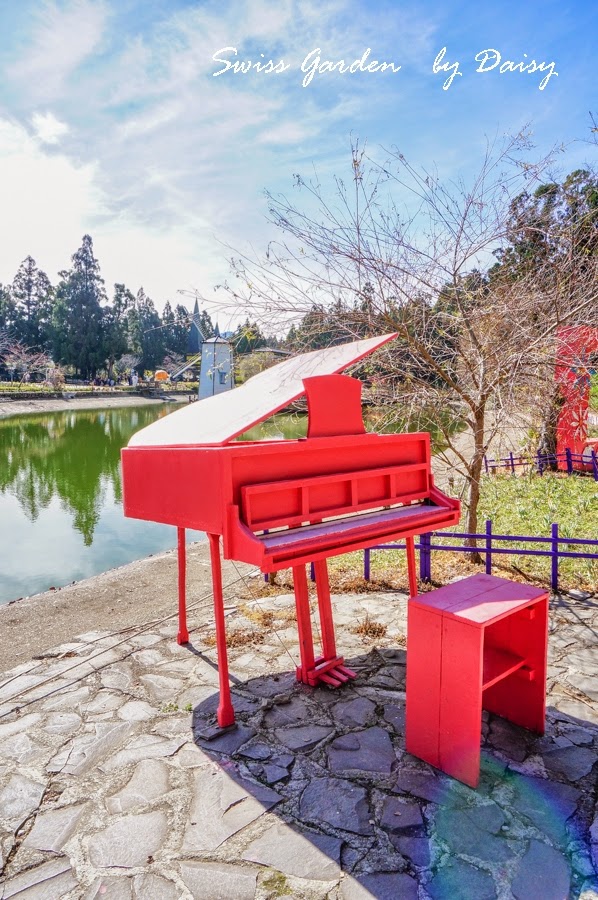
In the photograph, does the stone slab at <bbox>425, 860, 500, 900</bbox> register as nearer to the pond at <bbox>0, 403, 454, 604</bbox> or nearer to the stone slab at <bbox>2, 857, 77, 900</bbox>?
the stone slab at <bbox>2, 857, 77, 900</bbox>

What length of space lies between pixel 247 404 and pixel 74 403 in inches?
1847

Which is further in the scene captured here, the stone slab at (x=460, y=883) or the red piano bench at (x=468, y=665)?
the red piano bench at (x=468, y=665)

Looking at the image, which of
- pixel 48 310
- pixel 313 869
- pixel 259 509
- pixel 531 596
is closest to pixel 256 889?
pixel 313 869

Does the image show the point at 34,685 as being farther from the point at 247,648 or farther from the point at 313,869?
the point at 313,869

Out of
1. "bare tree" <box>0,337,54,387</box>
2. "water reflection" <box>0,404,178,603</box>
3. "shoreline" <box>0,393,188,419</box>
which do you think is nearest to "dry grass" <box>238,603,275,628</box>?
"water reflection" <box>0,404,178,603</box>

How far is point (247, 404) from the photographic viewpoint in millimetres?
3328

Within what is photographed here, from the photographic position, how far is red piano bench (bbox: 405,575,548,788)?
106 inches

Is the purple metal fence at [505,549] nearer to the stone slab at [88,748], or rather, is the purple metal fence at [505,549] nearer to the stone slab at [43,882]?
the stone slab at [88,748]

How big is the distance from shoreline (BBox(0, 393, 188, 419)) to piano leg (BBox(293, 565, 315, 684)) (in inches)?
1520

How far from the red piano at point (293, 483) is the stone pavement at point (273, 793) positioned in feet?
1.32

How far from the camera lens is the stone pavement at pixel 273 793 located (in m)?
2.24

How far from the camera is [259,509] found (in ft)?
9.03

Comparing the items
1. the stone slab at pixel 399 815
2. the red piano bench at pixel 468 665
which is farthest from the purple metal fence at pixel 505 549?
the stone slab at pixel 399 815

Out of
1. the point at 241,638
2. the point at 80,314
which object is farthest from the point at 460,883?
the point at 80,314
